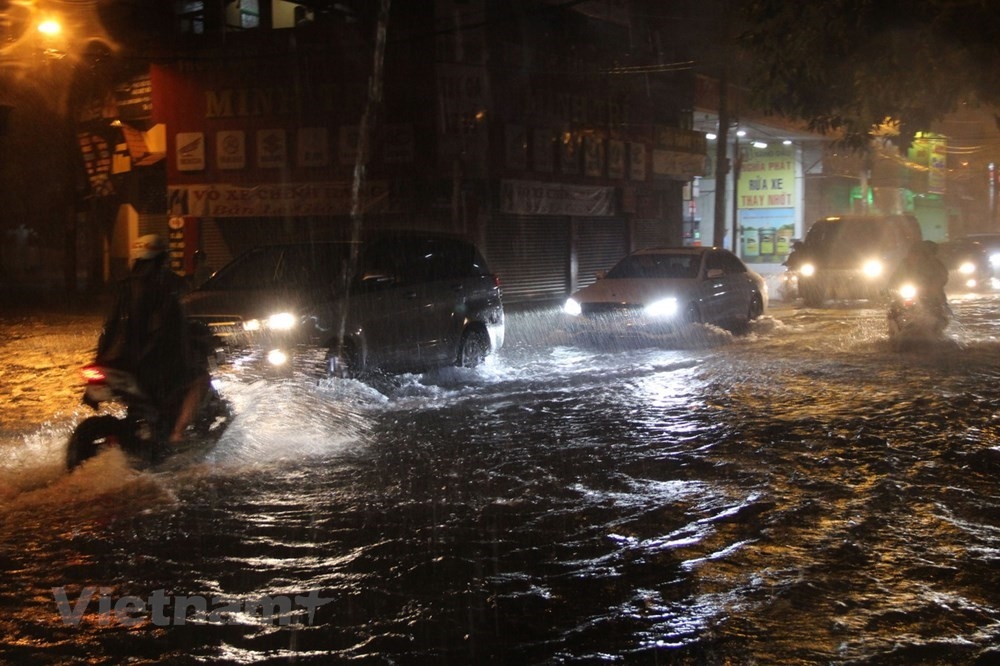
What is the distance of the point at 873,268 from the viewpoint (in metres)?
21.0

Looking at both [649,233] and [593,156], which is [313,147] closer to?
[593,156]

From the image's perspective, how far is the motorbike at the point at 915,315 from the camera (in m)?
14.4

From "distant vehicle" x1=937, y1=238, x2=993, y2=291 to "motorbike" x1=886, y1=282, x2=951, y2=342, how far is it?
14054 mm

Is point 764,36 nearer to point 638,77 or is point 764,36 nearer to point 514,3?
point 514,3

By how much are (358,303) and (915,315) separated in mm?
8707

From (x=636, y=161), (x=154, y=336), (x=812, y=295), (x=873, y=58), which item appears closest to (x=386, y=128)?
(x=636, y=161)

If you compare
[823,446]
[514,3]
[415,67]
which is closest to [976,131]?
[514,3]

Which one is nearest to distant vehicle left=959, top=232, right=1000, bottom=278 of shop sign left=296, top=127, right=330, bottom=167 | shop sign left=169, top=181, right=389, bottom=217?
shop sign left=169, top=181, right=389, bottom=217

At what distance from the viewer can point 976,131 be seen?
53.3m

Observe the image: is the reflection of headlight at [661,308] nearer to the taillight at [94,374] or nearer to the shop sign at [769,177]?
the taillight at [94,374]

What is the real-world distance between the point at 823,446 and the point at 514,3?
16776 millimetres

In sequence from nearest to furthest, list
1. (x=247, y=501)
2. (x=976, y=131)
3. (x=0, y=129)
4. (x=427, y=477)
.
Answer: (x=247, y=501), (x=427, y=477), (x=0, y=129), (x=976, y=131)

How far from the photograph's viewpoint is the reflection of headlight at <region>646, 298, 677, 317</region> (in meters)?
14.4

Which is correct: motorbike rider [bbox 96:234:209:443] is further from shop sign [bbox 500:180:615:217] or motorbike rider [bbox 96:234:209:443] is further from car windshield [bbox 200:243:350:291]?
shop sign [bbox 500:180:615:217]
